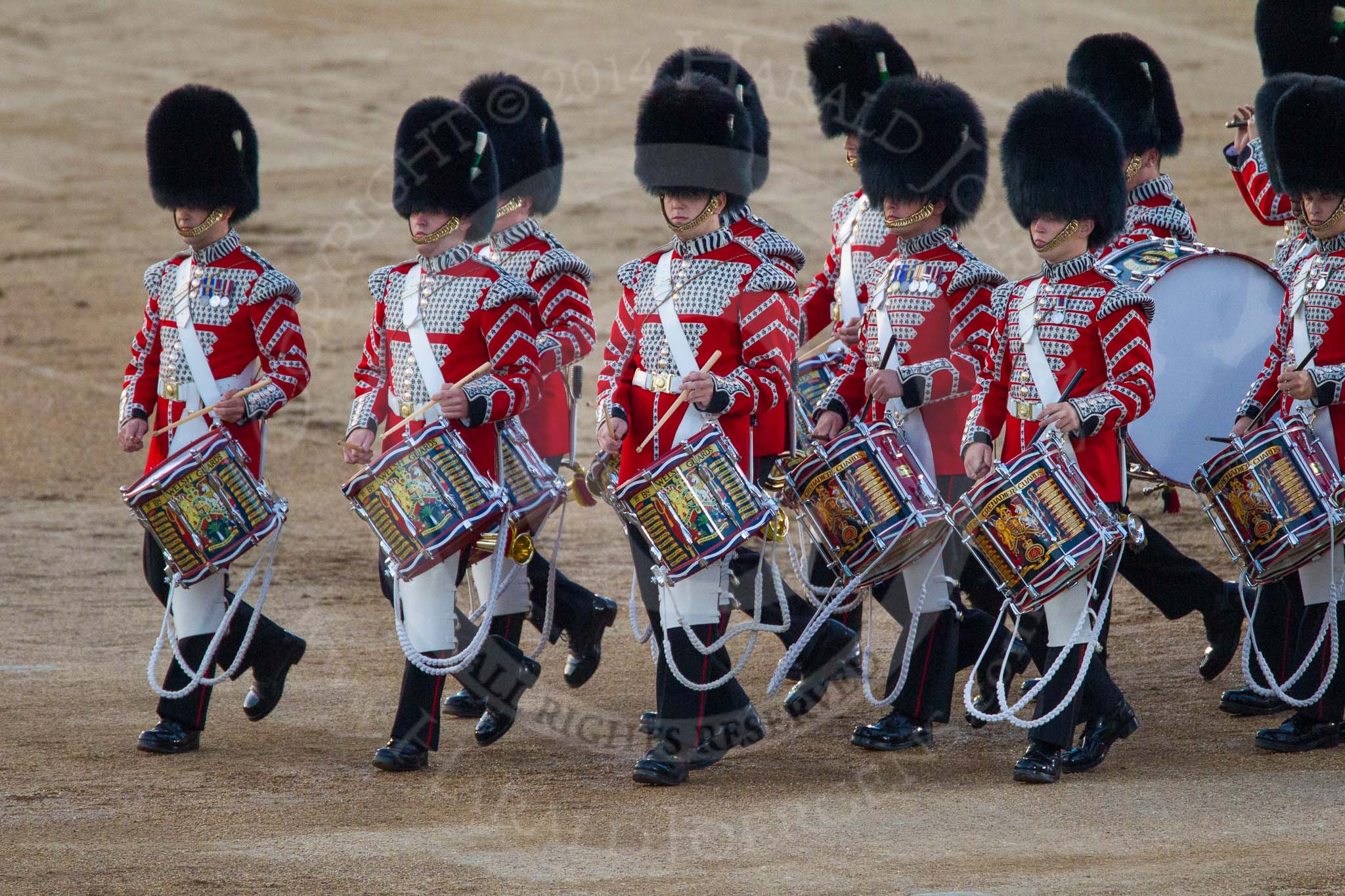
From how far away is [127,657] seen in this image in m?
5.87

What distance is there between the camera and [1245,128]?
18.7 feet

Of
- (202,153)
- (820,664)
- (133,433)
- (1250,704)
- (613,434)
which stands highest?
(202,153)

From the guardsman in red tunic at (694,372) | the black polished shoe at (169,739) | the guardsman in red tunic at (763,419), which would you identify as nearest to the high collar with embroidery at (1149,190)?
the guardsman in red tunic at (763,419)

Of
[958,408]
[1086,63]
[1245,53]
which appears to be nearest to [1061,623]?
[958,408]

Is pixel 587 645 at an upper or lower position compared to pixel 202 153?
lower

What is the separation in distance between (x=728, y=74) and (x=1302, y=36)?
5.58 feet

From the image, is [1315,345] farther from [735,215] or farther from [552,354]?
[552,354]

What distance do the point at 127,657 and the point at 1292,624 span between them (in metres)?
3.25

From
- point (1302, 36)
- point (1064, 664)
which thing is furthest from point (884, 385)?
point (1302, 36)

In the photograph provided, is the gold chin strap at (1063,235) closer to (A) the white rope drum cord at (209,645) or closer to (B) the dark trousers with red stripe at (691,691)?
(B) the dark trousers with red stripe at (691,691)

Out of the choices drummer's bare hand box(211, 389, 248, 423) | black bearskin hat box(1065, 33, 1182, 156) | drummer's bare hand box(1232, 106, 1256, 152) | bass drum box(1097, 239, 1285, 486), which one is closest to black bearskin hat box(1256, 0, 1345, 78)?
drummer's bare hand box(1232, 106, 1256, 152)

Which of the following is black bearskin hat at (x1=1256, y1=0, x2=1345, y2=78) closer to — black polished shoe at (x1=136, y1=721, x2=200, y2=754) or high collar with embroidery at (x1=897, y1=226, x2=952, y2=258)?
high collar with embroidery at (x1=897, y1=226, x2=952, y2=258)

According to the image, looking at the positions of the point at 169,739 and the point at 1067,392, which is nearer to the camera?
the point at 1067,392

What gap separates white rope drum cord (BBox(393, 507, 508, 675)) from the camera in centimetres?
460
